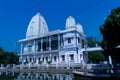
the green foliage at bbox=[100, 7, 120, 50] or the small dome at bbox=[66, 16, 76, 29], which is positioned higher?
the small dome at bbox=[66, 16, 76, 29]

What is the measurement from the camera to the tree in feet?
39.8

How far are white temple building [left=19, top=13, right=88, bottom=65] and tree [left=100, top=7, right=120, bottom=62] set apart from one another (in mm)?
11204

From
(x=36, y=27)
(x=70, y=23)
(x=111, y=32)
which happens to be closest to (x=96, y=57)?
(x=70, y=23)

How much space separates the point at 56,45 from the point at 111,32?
2151cm

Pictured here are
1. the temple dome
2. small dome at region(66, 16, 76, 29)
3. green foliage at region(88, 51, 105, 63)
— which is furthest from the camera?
the temple dome

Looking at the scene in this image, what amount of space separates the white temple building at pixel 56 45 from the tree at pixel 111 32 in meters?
11.2

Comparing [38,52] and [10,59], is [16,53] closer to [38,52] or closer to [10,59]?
[10,59]

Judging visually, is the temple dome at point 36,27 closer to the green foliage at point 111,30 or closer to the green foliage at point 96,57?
the green foliage at point 96,57

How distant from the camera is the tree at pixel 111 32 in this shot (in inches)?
478

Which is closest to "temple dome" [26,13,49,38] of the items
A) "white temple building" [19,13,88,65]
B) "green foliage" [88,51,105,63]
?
"white temple building" [19,13,88,65]

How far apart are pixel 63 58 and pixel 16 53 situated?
58.8ft

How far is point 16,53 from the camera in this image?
136ft

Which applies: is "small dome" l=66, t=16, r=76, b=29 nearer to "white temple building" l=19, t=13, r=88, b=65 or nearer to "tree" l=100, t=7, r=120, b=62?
"white temple building" l=19, t=13, r=88, b=65

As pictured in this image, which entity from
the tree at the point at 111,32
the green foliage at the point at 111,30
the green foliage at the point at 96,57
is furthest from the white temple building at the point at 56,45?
the green foliage at the point at 111,30
